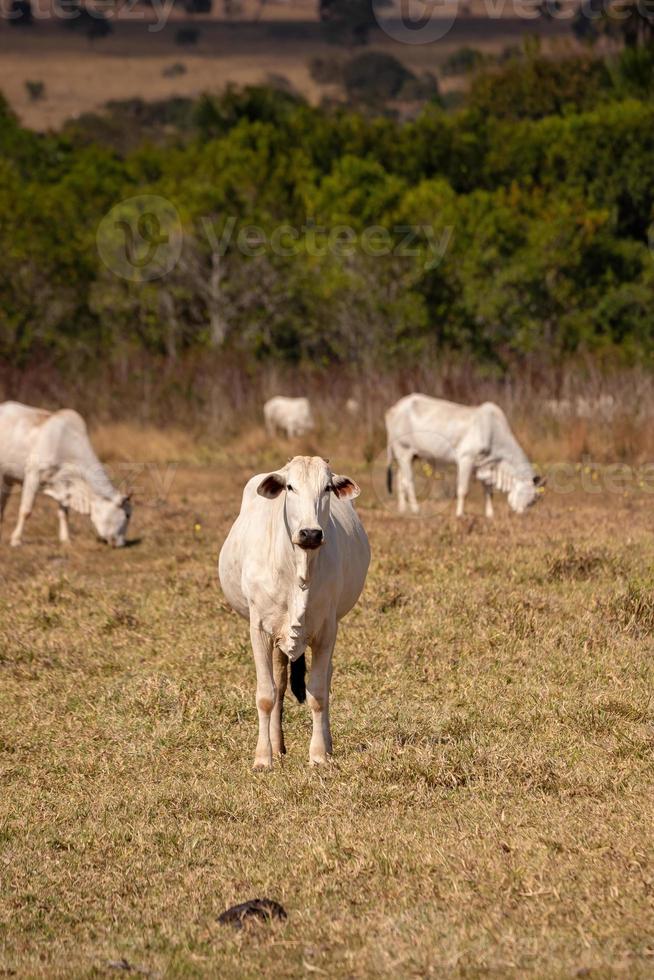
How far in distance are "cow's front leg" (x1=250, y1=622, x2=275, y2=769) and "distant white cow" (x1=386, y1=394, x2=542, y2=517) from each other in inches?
318

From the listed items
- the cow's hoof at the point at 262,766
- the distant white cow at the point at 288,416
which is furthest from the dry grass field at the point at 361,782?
the distant white cow at the point at 288,416

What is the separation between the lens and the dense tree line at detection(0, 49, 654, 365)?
102 ft

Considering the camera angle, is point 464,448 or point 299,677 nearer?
point 299,677

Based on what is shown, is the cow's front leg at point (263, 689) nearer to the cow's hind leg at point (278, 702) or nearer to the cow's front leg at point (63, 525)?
the cow's hind leg at point (278, 702)

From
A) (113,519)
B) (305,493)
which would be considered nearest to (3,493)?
(113,519)

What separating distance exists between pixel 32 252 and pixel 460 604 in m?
22.9

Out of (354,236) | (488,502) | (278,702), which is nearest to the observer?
(278,702)

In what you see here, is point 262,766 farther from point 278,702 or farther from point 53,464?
point 53,464

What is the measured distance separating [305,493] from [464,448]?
942 centimetres

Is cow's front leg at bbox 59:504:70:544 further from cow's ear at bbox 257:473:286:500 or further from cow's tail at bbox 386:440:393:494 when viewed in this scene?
cow's ear at bbox 257:473:286:500

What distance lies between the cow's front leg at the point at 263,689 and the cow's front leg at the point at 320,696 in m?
0.18

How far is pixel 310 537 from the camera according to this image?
235 inches

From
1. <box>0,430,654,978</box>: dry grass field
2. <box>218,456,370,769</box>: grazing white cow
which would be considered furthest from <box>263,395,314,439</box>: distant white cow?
<box>218,456,370,769</box>: grazing white cow

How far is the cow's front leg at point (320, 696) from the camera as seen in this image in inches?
258
